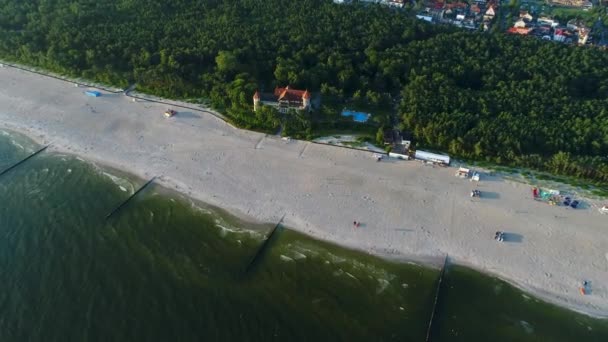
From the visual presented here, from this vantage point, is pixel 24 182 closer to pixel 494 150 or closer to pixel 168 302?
pixel 168 302

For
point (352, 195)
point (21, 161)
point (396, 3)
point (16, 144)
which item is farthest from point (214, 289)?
point (396, 3)

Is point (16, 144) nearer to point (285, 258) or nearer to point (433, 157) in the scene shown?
point (285, 258)

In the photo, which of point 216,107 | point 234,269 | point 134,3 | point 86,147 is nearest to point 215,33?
point 216,107

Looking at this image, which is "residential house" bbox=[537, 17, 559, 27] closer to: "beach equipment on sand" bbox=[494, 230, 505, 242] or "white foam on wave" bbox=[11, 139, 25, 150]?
"beach equipment on sand" bbox=[494, 230, 505, 242]

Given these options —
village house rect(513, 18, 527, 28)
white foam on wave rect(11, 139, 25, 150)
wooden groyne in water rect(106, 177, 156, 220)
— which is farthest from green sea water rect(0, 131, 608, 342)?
village house rect(513, 18, 527, 28)

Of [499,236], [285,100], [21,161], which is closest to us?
[499,236]

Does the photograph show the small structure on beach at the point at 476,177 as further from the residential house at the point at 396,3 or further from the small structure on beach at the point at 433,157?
the residential house at the point at 396,3

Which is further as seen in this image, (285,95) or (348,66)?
(348,66)

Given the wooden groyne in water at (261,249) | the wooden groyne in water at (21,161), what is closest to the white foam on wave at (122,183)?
the wooden groyne in water at (21,161)
